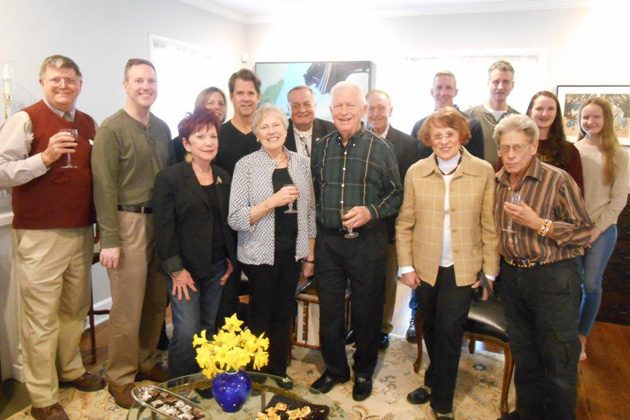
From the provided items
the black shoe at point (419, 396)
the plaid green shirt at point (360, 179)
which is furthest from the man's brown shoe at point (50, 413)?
the black shoe at point (419, 396)

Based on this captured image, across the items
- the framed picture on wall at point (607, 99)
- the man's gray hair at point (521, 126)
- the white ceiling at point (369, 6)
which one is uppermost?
the white ceiling at point (369, 6)

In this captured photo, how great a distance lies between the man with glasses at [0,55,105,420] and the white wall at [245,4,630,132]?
Answer: 356cm

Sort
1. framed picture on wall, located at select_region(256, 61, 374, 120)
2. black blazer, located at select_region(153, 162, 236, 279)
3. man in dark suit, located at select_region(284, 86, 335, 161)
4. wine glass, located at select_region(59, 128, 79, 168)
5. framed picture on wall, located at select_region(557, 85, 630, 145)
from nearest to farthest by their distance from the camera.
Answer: wine glass, located at select_region(59, 128, 79, 168)
black blazer, located at select_region(153, 162, 236, 279)
man in dark suit, located at select_region(284, 86, 335, 161)
framed picture on wall, located at select_region(557, 85, 630, 145)
framed picture on wall, located at select_region(256, 61, 374, 120)

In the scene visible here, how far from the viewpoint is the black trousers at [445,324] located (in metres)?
2.13

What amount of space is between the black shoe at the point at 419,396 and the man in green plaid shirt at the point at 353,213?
32cm

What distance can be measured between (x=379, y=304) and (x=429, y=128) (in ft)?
3.06

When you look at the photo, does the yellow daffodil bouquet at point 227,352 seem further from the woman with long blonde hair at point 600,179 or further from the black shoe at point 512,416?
the woman with long blonde hair at point 600,179

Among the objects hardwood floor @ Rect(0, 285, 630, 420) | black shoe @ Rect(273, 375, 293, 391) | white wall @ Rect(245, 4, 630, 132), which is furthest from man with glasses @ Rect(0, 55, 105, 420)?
white wall @ Rect(245, 4, 630, 132)

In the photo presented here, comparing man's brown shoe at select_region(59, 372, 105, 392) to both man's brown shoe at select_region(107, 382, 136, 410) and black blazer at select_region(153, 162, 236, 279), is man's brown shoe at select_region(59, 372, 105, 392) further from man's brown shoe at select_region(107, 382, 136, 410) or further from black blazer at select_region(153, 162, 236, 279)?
black blazer at select_region(153, 162, 236, 279)

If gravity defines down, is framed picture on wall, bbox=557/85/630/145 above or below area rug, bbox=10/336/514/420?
above

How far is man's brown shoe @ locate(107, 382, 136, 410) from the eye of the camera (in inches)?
93.8

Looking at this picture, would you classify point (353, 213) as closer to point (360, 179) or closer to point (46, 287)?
point (360, 179)

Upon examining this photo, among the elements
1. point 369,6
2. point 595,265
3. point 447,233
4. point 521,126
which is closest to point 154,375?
point 447,233

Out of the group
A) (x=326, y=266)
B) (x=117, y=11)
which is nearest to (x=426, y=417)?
(x=326, y=266)
